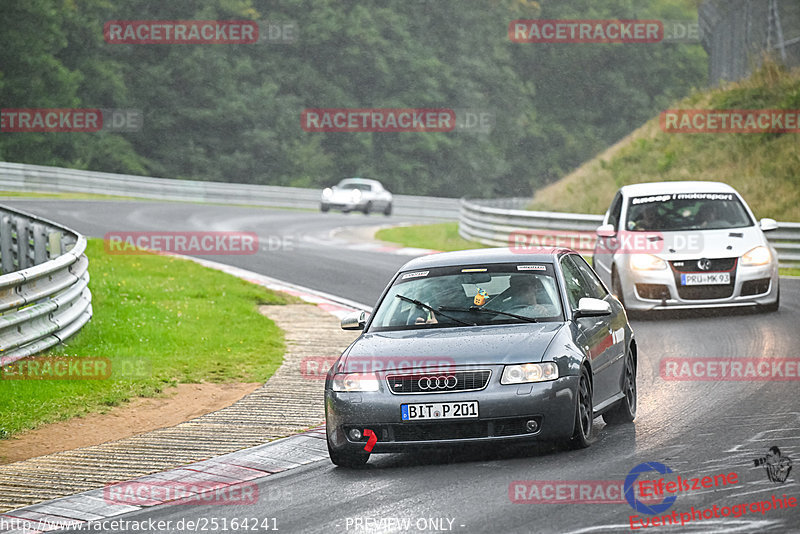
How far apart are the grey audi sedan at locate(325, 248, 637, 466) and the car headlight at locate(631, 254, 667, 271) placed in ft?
20.3

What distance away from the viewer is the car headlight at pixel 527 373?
7688mm

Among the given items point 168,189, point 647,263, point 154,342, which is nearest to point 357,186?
point 168,189

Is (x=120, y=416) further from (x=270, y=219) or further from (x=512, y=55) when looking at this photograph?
(x=512, y=55)

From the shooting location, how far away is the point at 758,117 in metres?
32.4

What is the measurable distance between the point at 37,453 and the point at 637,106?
7806 cm

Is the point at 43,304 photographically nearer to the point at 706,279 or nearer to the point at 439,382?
the point at 439,382

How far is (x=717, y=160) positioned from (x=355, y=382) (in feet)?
82.1

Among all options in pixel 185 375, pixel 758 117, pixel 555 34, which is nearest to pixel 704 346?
pixel 185 375

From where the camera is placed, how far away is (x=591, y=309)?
849 cm

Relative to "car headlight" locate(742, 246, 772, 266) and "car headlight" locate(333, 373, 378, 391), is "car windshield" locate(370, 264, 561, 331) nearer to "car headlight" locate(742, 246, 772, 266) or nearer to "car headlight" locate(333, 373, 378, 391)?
"car headlight" locate(333, 373, 378, 391)

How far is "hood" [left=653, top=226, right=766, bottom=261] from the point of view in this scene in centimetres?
1502

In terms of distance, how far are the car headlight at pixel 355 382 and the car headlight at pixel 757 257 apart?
8.35 meters

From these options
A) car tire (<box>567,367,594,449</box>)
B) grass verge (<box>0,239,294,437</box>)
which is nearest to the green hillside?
grass verge (<box>0,239,294,437</box>)

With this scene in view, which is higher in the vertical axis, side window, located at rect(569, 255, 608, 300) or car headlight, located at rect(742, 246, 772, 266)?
side window, located at rect(569, 255, 608, 300)
